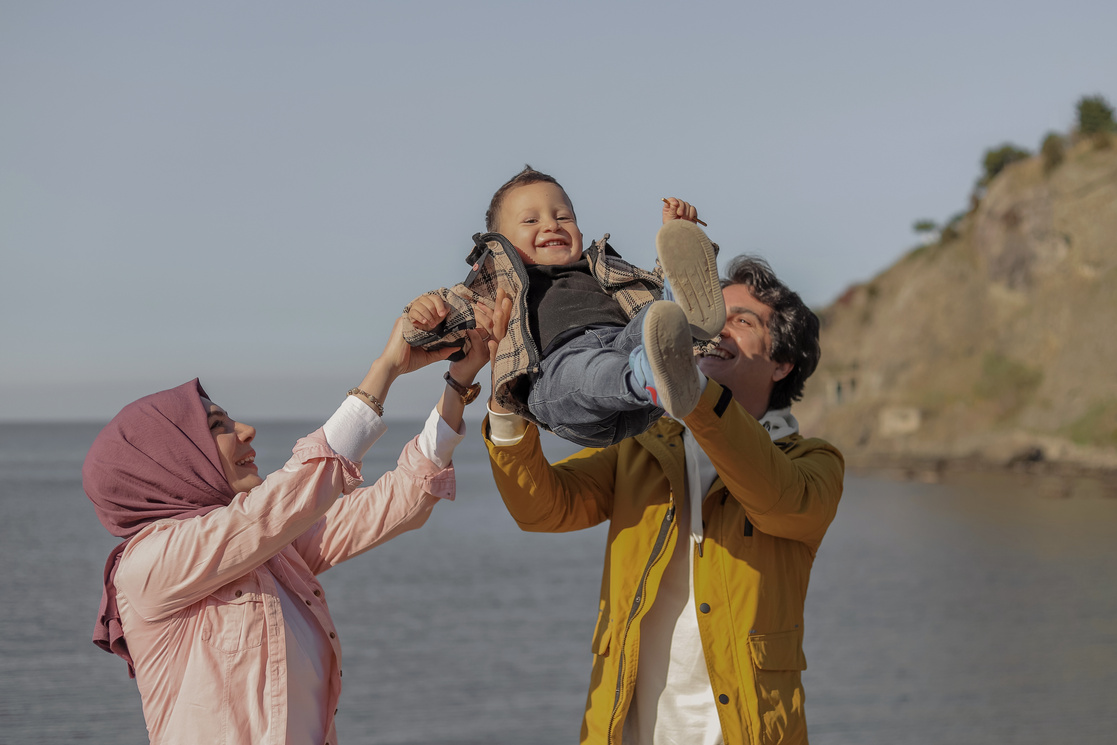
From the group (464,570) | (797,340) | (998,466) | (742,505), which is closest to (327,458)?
(742,505)

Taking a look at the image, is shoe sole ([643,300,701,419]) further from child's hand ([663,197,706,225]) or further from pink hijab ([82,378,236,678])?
pink hijab ([82,378,236,678])

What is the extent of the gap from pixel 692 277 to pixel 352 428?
3.10 ft

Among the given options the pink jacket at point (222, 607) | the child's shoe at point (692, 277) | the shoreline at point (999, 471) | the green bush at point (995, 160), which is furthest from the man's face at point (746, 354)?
the green bush at point (995, 160)

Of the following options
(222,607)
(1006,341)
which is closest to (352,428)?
(222,607)

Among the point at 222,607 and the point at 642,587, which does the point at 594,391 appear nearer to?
the point at 642,587

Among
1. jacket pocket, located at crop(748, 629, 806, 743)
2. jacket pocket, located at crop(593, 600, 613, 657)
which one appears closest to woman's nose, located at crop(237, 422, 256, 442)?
jacket pocket, located at crop(593, 600, 613, 657)

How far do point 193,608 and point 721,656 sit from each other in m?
1.36

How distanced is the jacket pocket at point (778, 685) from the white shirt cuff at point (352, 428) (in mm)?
1136

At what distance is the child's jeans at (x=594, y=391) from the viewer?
88.6 inches

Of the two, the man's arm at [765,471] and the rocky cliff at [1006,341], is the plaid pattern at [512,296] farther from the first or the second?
the rocky cliff at [1006,341]

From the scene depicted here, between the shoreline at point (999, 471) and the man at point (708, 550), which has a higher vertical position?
the shoreline at point (999, 471)

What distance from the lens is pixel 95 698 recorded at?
9.16 metres

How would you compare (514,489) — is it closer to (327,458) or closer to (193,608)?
(327,458)

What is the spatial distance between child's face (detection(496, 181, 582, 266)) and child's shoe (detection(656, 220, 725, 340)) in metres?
0.69
